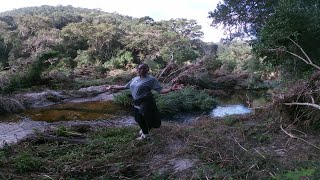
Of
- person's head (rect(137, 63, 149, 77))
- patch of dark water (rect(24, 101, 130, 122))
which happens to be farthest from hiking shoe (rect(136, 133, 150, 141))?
patch of dark water (rect(24, 101, 130, 122))

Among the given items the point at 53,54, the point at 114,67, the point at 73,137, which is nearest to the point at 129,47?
the point at 114,67

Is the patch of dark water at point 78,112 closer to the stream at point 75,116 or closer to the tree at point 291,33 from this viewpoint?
the stream at point 75,116

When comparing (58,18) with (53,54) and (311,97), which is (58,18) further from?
(311,97)

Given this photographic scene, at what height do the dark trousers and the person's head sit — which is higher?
the person's head

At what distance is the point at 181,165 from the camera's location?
4.98 meters

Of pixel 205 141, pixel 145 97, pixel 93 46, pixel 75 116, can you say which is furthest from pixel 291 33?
pixel 93 46

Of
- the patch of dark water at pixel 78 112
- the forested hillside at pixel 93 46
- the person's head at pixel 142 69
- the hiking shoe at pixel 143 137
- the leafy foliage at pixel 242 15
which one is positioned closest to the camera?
the person's head at pixel 142 69

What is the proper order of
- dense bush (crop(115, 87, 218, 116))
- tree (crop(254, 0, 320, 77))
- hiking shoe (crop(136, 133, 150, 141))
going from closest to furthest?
hiking shoe (crop(136, 133, 150, 141)) < tree (crop(254, 0, 320, 77)) < dense bush (crop(115, 87, 218, 116))

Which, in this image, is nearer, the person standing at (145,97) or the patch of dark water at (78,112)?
the person standing at (145,97)

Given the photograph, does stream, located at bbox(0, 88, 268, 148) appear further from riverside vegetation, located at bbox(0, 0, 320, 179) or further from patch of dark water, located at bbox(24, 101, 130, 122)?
riverside vegetation, located at bbox(0, 0, 320, 179)

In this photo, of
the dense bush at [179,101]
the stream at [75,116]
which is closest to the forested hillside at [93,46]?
the stream at [75,116]

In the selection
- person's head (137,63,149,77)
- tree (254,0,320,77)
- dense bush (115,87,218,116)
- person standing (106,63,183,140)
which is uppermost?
tree (254,0,320,77)

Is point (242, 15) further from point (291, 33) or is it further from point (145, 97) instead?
point (145, 97)

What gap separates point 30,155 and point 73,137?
1.63m
